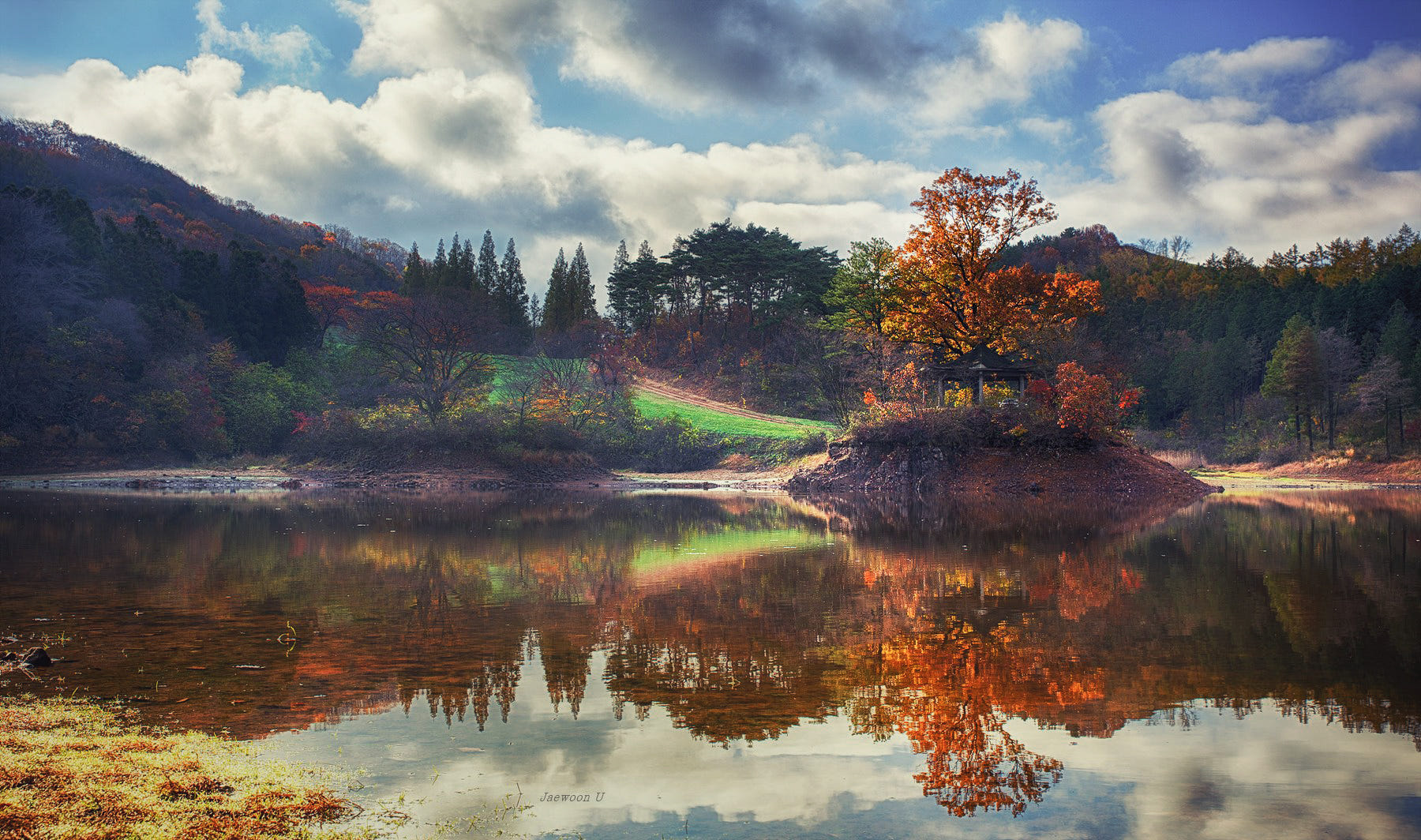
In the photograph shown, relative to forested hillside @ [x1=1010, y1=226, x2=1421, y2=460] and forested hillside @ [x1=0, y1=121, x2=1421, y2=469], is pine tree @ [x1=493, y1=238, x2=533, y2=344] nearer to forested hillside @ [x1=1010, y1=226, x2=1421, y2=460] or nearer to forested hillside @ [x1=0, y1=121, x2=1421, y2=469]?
forested hillside @ [x1=0, y1=121, x2=1421, y2=469]

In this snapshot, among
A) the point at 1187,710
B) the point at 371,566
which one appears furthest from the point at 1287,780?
the point at 371,566

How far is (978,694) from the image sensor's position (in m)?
7.85

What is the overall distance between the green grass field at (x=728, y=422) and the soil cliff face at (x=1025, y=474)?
14182 millimetres

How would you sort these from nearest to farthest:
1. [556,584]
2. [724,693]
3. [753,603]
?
[724,693] → [753,603] → [556,584]

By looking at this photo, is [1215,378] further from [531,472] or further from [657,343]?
[531,472]

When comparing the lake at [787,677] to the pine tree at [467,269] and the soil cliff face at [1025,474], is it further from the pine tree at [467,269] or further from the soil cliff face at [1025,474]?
the pine tree at [467,269]

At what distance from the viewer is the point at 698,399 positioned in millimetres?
73812

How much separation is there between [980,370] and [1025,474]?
5.79 meters

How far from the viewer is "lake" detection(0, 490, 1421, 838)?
560cm

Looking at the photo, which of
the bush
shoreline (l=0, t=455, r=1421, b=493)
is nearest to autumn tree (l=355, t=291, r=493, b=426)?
shoreline (l=0, t=455, r=1421, b=493)

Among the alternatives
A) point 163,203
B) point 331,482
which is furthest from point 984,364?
point 163,203

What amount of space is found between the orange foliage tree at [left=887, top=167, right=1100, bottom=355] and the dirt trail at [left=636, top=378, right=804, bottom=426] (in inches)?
658

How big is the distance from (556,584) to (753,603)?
12.0ft

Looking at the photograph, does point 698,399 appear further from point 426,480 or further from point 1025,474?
point 1025,474
